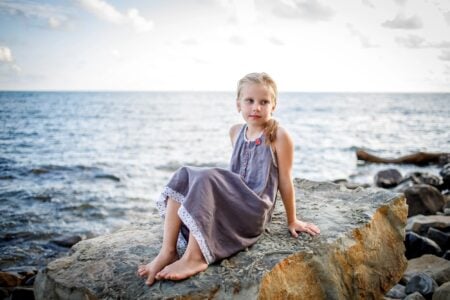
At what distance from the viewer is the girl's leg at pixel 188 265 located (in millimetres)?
2490

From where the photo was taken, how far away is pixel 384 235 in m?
3.59

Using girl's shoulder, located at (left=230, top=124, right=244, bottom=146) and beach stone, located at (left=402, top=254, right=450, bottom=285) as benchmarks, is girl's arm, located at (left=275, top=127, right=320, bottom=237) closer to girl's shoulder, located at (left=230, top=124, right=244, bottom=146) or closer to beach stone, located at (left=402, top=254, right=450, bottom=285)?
girl's shoulder, located at (left=230, top=124, right=244, bottom=146)

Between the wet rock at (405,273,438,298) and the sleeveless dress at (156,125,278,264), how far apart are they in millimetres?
2110

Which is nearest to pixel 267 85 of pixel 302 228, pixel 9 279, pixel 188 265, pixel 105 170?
pixel 302 228

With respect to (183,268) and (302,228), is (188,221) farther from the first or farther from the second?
(302,228)

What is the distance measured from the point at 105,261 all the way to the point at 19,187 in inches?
348

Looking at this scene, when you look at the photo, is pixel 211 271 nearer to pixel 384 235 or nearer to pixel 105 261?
pixel 105 261

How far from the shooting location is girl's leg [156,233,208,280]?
2.49 metres

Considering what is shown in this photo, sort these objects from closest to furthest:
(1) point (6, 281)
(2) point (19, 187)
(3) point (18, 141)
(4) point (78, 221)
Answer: (1) point (6, 281) → (4) point (78, 221) → (2) point (19, 187) → (3) point (18, 141)

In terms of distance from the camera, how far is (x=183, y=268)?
2.55 metres

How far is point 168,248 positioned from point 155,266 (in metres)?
0.19

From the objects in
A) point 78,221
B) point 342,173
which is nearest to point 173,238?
point 78,221

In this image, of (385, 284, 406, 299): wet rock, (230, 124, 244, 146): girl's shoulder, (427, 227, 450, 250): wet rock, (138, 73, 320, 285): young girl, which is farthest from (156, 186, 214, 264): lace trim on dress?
(427, 227, 450, 250): wet rock

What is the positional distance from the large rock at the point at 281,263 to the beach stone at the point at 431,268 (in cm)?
79
